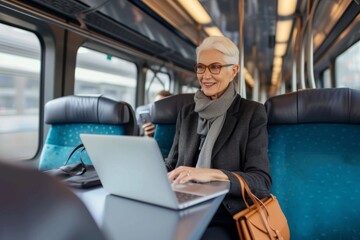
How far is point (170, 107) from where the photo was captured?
215 cm

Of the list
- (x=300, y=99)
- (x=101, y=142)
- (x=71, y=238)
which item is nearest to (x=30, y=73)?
(x=101, y=142)

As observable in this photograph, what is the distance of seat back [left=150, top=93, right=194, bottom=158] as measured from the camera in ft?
7.03

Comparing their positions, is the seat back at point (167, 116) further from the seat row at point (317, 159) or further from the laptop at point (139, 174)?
the laptop at point (139, 174)

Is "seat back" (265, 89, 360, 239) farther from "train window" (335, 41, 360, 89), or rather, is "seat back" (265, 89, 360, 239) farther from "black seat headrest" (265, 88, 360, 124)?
"train window" (335, 41, 360, 89)

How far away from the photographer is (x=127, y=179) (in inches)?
42.7

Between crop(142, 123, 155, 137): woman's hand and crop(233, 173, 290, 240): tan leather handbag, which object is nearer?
crop(233, 173, 290, 240): tan leather handbag

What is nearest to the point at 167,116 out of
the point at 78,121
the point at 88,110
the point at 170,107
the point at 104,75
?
the point at 170,107

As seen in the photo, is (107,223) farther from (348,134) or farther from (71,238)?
(348,134)

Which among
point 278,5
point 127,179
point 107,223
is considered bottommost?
point 107,223

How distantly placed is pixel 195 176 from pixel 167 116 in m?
0.98

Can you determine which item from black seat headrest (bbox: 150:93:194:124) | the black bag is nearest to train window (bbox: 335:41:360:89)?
black seat headrest (bbox: 150:93:194:124)

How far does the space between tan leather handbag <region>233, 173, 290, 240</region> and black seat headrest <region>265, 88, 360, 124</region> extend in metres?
0.55

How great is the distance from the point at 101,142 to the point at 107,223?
10.8 inches

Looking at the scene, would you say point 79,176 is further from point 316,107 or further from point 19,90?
point 19,90
